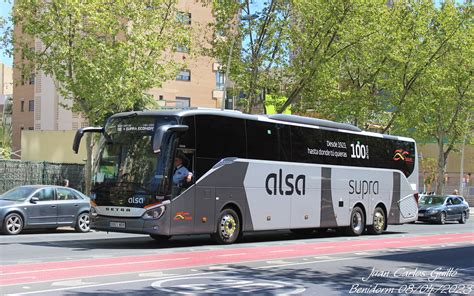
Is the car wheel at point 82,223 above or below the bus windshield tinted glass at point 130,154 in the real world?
below

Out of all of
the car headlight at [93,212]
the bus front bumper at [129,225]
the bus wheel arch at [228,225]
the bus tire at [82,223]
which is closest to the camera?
the bus front bumper at [129,225]

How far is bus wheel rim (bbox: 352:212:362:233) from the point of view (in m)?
21.5

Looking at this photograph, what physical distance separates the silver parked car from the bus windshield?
4.40m

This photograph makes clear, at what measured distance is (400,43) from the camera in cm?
3234

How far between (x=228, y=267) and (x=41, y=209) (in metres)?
9.63

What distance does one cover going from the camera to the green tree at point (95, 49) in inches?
979

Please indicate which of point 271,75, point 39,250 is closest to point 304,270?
point 39,250

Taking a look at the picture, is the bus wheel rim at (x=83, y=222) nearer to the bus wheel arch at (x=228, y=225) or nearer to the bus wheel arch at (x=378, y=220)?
the bus wheel arch at (x=228, y=225)

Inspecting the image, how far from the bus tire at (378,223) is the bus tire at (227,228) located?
7.38 meters

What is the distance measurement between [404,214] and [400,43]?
11823mm

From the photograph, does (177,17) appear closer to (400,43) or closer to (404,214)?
(400,43)

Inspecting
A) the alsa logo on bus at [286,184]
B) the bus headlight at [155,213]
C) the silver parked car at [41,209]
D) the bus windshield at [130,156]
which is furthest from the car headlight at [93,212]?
the alsa logo on bus at [286,184]

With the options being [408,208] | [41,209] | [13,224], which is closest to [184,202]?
[41,209]

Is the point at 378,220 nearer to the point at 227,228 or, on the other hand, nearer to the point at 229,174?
the point at 227,228
